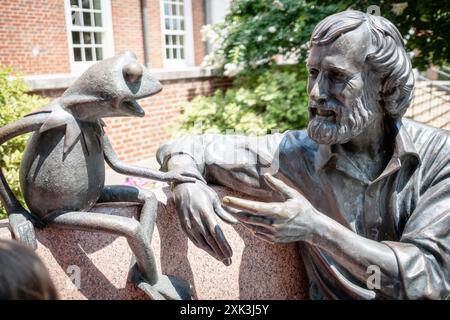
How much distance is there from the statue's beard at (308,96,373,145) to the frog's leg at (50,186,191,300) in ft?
2.25

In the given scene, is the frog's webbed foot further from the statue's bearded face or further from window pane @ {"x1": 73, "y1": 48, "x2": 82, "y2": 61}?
window pane @ {"x1": 73, "y1": 48, "x2": 82, "y2": 61}

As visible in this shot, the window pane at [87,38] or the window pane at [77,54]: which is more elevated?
the window pane at [87,38]

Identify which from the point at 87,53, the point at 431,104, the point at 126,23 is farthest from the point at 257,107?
the point at 431,104

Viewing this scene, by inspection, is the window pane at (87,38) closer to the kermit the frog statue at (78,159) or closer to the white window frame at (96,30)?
the white window frame at (96,30)

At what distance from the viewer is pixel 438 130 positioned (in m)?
1.89

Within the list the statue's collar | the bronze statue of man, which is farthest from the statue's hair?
the statue's collar

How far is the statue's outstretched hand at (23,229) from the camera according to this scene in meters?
1.63

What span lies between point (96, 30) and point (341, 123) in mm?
8139

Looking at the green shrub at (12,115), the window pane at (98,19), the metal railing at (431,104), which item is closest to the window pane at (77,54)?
the window pane at (98,19)

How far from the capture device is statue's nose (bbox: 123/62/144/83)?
159 centimetres

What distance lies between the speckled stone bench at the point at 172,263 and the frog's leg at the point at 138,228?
0.22 feet

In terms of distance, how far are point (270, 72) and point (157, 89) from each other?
7.25 m

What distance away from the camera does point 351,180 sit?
1.84 m
